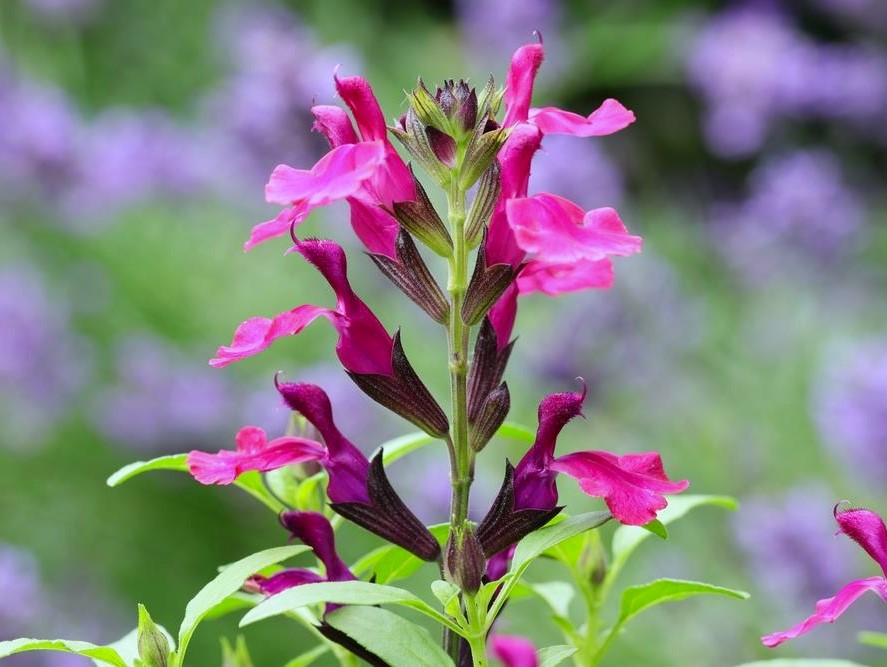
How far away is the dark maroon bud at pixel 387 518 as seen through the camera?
1.58 ft

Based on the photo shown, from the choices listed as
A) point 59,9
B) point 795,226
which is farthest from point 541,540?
point 59,9

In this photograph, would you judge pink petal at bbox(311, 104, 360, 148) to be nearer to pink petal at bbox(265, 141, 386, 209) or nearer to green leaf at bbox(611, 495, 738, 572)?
pink petal at bbox(265, 141, 386, 209)

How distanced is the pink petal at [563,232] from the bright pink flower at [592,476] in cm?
8

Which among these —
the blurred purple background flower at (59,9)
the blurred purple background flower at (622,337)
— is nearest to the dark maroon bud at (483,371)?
the blurred purple background flower at (622,337)

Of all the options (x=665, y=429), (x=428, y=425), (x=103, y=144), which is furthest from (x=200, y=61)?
(x=428, y=425)

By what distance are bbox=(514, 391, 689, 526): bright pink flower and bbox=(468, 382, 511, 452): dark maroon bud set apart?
0.07 feet

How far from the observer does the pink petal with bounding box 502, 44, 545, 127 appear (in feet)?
1.68

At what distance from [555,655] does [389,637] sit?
66 mm

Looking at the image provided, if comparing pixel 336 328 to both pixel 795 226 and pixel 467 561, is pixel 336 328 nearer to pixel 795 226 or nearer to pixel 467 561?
pixel 467 561

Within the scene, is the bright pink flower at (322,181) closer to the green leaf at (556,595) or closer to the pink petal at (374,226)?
the pink petal at (374,226)

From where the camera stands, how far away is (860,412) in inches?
61.6

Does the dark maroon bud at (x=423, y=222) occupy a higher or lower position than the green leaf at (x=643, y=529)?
higher

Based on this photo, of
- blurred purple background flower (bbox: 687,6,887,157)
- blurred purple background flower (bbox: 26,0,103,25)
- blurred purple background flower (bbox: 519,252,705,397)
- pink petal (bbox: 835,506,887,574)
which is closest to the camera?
pink petal (bbox: 835,506,887,574)

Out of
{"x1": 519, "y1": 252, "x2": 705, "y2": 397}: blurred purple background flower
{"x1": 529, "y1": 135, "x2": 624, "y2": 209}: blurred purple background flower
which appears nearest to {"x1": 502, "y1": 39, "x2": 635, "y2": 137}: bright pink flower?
{"x1": 519, "y1": 252, "x2": 705, "y2": 397}: blurred purple background flower
